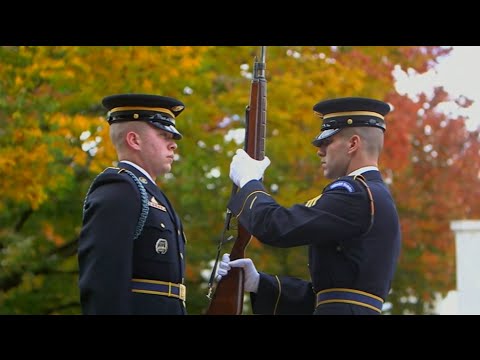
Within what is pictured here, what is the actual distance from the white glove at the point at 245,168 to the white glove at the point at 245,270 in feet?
1.40

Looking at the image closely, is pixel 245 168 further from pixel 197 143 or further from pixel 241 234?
pixel 197 143

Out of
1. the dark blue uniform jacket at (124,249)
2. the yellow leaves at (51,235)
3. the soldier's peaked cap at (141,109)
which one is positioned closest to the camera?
the dark blue uniform jacket at (124,249)

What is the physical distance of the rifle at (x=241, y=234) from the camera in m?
5.29

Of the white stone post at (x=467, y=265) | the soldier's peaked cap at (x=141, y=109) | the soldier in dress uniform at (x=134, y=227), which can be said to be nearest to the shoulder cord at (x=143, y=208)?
the soldier in dress uniform at (x=134, y=227)

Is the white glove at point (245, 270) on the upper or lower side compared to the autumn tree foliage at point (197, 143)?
lower

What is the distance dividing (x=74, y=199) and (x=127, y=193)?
6.91 m

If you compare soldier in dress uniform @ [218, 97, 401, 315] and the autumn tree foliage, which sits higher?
the autumn tree foliage

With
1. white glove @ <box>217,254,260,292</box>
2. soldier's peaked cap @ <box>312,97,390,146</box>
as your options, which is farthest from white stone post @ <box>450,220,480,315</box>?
soldier's peaked cap @ <box>312,97,390,146</box>

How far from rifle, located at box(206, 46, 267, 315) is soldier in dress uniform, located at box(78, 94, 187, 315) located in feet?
0.84

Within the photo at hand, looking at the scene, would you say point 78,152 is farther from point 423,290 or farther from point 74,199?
point 423,290

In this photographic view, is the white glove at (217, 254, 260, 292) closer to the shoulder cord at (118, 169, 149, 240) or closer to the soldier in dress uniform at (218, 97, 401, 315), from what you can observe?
the soldier in dress uniform at (218, 97, 401, 315)

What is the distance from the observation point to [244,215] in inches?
205

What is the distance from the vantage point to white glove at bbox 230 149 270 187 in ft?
17.5

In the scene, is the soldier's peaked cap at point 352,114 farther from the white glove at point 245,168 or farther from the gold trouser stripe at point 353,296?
the gold trouser stripe at point 353,296
